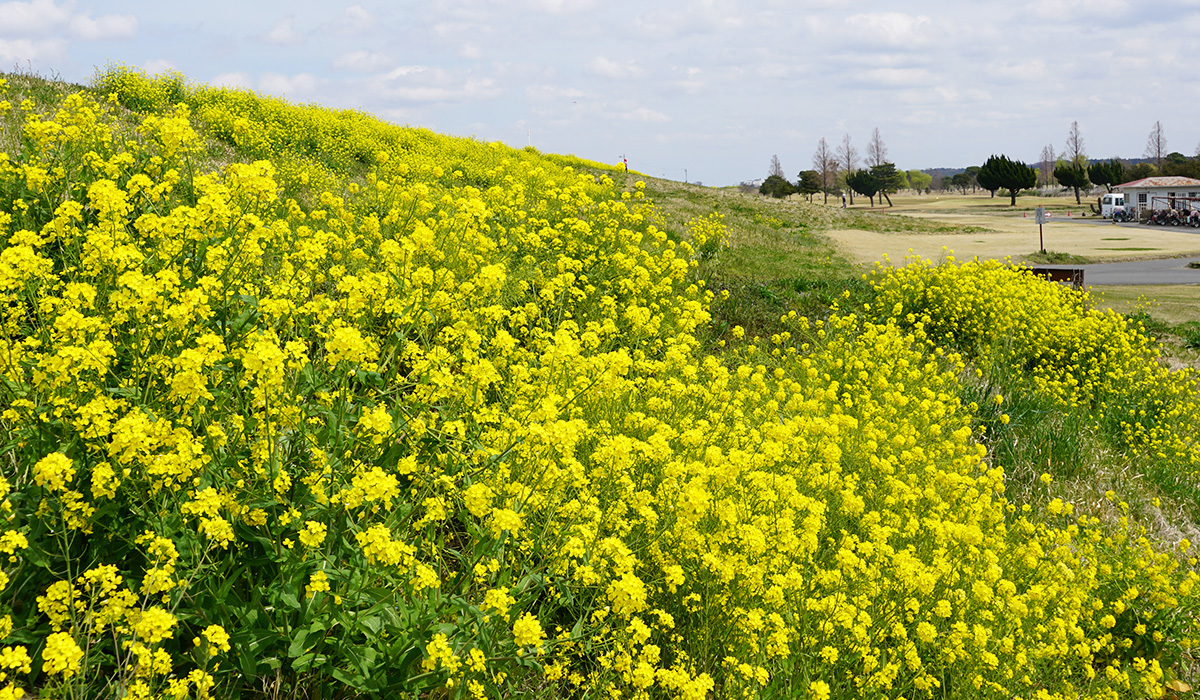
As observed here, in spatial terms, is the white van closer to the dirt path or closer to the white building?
the white building

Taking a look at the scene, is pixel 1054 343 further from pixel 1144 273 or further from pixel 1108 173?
pixel 1108 173

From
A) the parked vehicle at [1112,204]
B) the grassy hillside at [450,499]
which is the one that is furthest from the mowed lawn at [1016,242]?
the grassy hillside at [450,499]

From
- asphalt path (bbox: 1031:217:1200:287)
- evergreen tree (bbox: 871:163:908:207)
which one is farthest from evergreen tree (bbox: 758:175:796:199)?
asphalt path (bbox: 1031:217:1200:287)

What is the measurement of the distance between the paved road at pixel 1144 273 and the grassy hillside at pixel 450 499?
14026 millimetres

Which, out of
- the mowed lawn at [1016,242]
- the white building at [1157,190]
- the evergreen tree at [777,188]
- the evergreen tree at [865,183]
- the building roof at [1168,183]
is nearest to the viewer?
the mowed lawn at [1016,242]

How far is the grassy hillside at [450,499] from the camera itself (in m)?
2.48

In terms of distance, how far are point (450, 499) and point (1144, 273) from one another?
2305 centimetres

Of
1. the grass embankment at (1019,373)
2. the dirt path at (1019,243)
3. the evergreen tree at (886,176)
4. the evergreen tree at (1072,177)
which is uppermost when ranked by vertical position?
the evergreen tree at (886,176)

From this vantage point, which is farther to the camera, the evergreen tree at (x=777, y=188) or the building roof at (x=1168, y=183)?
the evergreen tree at (x=777, y=188)

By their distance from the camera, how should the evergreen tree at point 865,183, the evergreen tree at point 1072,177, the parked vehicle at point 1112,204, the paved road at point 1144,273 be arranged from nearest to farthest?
the paved road at point 1144,273 < the parked vehicle at point 1112,204 < the evergreen tree at point 1072,177 < the evergreen tree at point 865,183

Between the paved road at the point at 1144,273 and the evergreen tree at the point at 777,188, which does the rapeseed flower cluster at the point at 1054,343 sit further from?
the evergreen tree at the point at 777,188

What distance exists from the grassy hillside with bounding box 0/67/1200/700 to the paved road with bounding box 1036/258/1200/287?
14.0 m

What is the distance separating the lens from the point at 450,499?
335cm

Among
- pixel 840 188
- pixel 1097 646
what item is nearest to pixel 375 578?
pixel 1097 646
